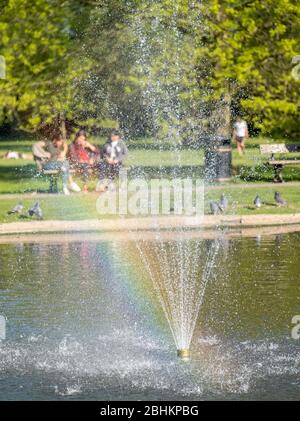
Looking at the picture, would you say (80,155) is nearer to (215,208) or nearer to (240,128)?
(215,208)

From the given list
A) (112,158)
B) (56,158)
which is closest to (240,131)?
(56,158)

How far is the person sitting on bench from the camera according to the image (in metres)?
26.7

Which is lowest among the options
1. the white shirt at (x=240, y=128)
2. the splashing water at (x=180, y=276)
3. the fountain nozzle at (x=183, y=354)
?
the splashing water at (x=180, y=276)

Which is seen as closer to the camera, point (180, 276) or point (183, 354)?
point (183, 354)

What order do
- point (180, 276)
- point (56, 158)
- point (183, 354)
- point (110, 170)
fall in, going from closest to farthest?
point (183, 354) → point (180, 276) → point (110, 170) → point (56, 158)

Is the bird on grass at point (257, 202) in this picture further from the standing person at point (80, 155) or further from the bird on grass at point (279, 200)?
the standing person at point (80, 155)

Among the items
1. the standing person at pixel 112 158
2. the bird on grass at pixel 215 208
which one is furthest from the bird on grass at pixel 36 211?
the standing person at pixel 112 158

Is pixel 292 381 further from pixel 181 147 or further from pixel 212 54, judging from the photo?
pixel 181 147

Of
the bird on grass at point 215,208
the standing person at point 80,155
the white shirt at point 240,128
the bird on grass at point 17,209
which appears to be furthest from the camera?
the white shirt at point 240,128

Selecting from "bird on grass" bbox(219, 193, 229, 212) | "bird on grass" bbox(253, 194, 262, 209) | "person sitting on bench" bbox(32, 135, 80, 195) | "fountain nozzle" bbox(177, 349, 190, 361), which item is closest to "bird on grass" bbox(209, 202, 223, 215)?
"bird on grass" bbox(219, 193, 229, 212)

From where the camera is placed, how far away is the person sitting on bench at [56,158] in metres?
26.7

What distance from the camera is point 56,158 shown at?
96.6 feet

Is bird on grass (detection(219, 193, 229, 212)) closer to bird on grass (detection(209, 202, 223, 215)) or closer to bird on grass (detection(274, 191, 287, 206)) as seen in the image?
bird on grass (detection(209, 202, 223, 215))

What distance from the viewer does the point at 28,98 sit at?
3634 centimetres
